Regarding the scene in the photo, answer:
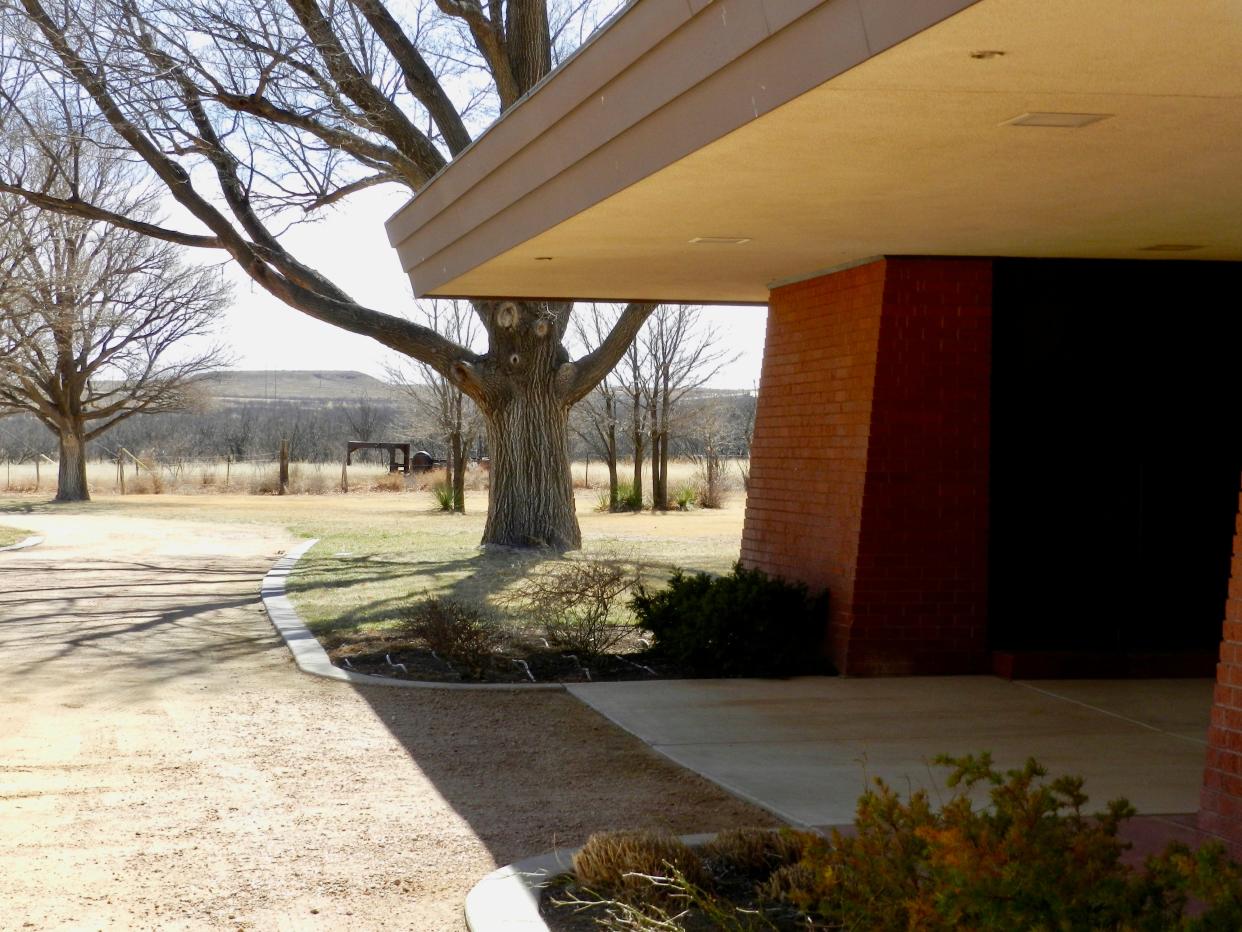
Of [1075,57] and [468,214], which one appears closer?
[1075,57]

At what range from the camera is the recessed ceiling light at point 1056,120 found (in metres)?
5.43

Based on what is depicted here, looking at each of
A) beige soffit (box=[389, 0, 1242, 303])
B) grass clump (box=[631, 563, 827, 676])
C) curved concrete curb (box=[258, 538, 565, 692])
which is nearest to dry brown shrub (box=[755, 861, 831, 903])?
beige soffit (box=[389, 0, 1242, 303])

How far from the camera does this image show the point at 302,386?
125125 mm

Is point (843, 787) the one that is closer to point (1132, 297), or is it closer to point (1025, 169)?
point (1025, 169)

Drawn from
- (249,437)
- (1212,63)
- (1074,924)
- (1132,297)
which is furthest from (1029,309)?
(249,437)

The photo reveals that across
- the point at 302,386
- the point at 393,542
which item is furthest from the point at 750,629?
the point at 302,386

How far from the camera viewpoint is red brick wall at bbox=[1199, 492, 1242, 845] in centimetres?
524

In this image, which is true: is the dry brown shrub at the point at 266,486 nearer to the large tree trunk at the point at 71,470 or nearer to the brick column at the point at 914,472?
the large tree trunk at the point at 71,470

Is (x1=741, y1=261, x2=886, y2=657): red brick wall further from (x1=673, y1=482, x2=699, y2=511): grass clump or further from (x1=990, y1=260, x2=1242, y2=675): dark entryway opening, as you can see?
(x1=673, y1=482, x2=699, y2=511): grass clump

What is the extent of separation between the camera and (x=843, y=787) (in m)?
6.76

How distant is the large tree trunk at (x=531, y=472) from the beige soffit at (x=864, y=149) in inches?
412

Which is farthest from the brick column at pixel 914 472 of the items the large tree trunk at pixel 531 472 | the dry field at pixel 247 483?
the dry field at pixel 247 483

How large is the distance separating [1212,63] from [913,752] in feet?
13.2

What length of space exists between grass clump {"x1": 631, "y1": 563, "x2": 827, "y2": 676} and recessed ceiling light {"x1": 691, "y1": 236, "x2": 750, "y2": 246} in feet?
7.95
